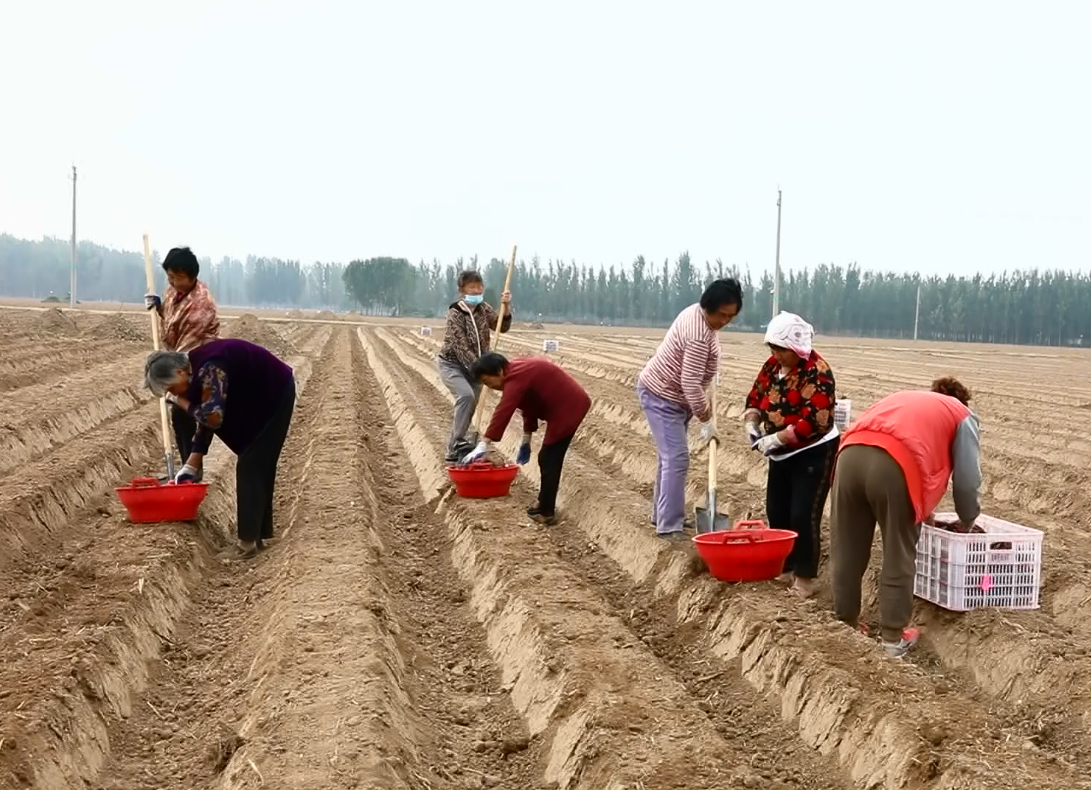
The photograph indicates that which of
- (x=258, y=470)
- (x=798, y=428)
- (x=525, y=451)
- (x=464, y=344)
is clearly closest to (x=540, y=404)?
(x=525, y=451)

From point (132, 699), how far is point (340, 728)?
4.22 ft

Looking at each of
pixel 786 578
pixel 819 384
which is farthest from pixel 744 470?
pixel 819 384

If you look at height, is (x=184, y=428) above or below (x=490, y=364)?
below

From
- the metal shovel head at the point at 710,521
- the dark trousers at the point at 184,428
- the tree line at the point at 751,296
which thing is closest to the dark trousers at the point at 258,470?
the dark trousers at the point at 184,428

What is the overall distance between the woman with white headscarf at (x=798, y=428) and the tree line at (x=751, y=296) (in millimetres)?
53785

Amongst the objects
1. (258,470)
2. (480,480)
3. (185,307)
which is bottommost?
(480,480)

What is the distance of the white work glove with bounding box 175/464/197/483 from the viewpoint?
6.87m

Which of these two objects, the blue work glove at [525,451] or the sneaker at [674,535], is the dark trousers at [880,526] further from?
the blue work glove at [525,451]


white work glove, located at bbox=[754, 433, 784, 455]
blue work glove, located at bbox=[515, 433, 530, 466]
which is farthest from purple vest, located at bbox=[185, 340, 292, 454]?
white work glove, located at bbox=[754, 433, 784, 455]

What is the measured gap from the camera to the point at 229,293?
188 m

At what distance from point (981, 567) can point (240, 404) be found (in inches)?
173

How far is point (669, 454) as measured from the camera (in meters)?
6.67

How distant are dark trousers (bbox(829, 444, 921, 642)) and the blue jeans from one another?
166 centimetres

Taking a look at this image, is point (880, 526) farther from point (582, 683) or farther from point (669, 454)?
point (669, 454)
